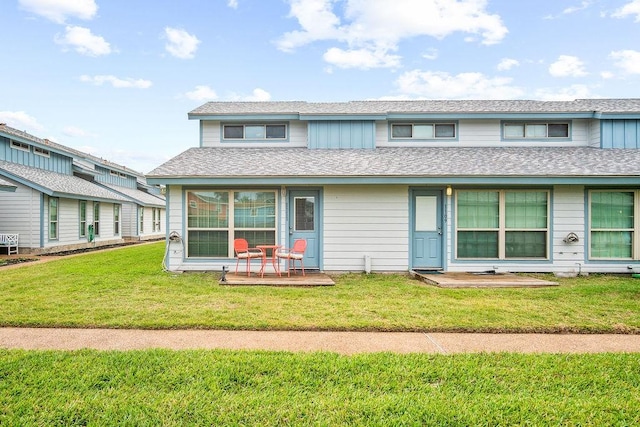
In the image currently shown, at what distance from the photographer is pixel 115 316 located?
557 centimetres

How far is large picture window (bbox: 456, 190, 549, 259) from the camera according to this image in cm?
990

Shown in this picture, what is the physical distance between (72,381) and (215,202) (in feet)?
22.4

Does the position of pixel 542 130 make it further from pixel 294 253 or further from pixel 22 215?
pixel 22 215

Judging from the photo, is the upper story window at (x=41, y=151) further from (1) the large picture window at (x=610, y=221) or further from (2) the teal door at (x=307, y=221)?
(1) the large picture window at (x=610, y=221)

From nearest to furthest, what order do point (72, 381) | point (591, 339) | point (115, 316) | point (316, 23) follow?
point (72, 381)
point (591, 339)
point (115, 316)
point (316, 23)

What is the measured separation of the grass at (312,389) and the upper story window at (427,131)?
28.3 feet

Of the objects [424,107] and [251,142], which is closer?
[251,142]

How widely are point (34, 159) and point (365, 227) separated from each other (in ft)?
54.8

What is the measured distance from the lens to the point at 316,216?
10.1 m

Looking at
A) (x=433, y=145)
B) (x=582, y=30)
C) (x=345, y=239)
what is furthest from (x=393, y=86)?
(x=345, y=239)

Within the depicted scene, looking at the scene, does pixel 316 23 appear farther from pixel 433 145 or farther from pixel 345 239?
pixel 345 239

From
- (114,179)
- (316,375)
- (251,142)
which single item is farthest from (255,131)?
(114,179)

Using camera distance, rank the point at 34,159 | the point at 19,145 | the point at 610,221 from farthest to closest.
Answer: the point at 34,159
the point at 19,145
the point at 610,221

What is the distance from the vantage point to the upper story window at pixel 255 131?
1205 centimetres
